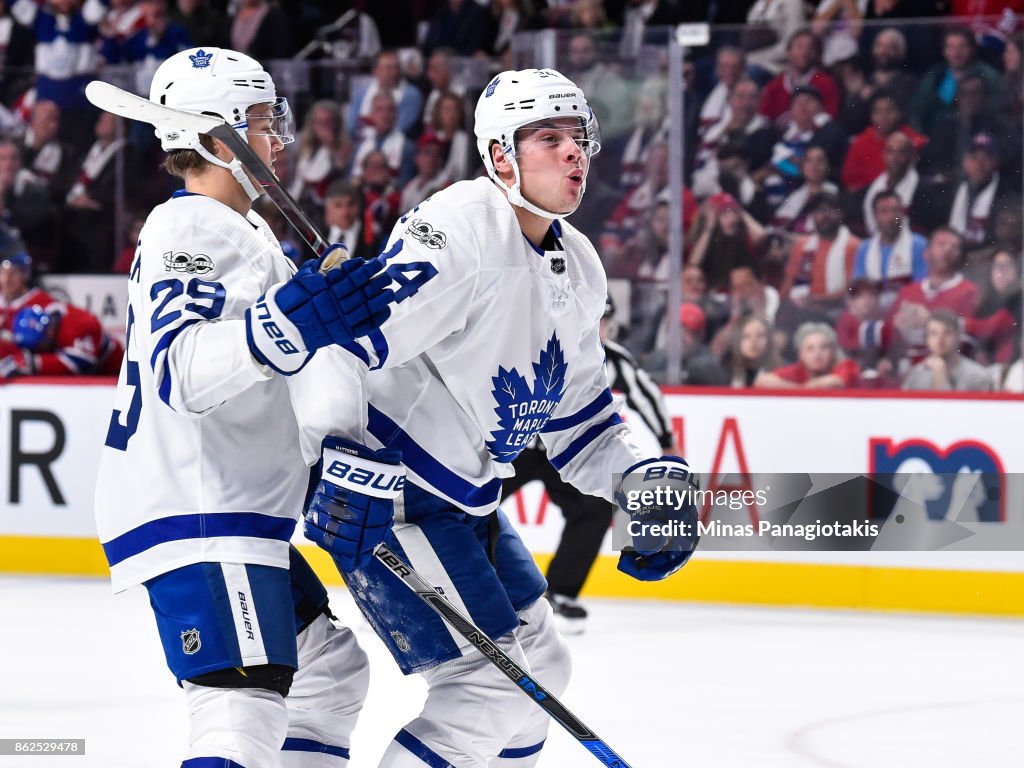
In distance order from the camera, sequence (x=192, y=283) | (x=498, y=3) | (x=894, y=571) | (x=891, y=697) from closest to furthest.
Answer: (x=192, y=283), (x=891, y=697), (x=894, y=571), (x=498, y=3)

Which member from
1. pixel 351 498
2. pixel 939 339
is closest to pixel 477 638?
pixel 351 498

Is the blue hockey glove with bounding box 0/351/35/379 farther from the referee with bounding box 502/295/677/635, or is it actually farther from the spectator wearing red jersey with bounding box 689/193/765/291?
the spectator wearing red jersey with bounding box 689/193/765/291

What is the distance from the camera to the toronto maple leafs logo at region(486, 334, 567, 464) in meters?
2.41

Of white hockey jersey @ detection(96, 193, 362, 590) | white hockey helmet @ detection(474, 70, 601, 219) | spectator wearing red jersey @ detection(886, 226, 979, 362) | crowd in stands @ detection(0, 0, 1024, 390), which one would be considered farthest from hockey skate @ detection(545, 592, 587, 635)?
white hockey jersey @ detection(96, 193, 362, 590)

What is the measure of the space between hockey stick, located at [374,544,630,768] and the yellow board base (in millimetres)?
3275

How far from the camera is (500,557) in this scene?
2.55m

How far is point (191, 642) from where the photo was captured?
215 cm

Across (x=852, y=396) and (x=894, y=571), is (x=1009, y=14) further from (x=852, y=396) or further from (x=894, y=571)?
(x=894, y=571)

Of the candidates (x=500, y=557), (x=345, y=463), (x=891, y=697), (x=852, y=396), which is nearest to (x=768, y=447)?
(x=852, y=396)

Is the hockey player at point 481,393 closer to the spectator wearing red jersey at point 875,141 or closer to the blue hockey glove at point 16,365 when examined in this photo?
the spectator wearing red jersey at point 875,141

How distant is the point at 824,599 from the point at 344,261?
12.4 ft

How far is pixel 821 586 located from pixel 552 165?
344 cm

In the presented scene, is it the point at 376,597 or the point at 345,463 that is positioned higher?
the point at 345,463

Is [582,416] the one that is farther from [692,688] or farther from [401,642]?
[692,688]
